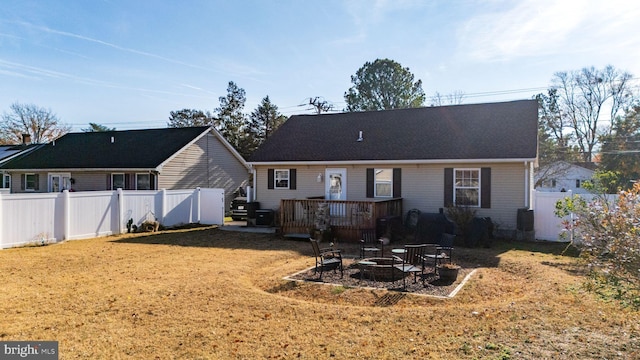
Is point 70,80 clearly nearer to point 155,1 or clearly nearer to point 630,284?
point 155,1

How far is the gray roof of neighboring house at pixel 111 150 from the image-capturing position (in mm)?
23047

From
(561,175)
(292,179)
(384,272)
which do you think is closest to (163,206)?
(292,179)

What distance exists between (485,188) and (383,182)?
387 cm

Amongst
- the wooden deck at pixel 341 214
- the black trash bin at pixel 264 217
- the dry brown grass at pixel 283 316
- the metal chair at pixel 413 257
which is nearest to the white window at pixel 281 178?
the black trash bin at pixel 264 217

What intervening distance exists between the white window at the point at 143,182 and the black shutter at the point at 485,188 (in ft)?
55.8

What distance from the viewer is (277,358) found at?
4.45 metres

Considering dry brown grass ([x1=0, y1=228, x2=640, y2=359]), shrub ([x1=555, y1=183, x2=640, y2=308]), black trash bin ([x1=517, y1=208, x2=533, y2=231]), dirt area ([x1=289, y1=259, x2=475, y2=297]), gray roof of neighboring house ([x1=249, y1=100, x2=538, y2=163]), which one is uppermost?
gray roof of neighboring house ([x1=249, y1=100, x2=538, y2=163])

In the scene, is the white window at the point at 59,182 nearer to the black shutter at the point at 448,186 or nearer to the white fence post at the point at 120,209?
the white fence post at the point at 120,209

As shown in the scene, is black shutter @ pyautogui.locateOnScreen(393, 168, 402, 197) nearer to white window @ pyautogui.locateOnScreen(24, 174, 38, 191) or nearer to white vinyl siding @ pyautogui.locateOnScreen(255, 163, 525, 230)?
white vinyl siding @ pyautogui.locateOnScreen(255, 163, 525, 230)

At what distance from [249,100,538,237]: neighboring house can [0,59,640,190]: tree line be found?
17172 millimetres

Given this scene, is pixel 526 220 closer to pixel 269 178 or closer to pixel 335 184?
pixel 335 184

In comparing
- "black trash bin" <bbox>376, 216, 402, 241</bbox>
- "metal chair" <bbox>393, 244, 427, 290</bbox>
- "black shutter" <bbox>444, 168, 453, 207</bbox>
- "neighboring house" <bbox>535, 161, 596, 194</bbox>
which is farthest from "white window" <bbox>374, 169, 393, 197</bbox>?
"neighboring house" <bbox>535, 161, 596, 194</bbox>

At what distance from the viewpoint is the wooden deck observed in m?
13.8

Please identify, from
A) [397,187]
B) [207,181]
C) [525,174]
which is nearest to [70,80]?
[207,181]
